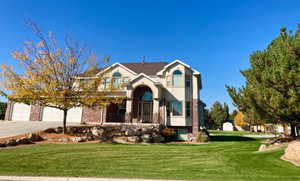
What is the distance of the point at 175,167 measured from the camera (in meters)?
7.79

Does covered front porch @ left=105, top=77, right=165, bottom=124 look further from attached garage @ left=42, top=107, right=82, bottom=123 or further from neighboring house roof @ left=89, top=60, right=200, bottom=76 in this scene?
attached garage @ left=42, top=107, right=82, bottom=123

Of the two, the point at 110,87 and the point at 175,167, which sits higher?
the point at 110,87

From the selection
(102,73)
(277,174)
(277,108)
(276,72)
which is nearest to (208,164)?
(277,174)

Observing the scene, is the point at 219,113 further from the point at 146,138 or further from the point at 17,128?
the point at 17,128

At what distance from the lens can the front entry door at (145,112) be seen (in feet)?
69.3

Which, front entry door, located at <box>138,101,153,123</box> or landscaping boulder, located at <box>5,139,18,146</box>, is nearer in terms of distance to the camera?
landscaping boulder, located at <box>5,139,18,146</box>

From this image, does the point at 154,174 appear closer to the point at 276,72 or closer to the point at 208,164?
the point at 208,164

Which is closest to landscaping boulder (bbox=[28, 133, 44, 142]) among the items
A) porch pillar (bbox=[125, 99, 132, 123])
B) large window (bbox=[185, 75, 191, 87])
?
porch pillar (bbox=[125, 99, 132, 123])

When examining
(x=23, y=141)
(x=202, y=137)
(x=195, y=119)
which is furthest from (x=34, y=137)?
(x=195, y=119)

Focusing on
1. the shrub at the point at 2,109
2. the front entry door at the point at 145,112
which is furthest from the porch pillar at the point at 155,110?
the shrub at the point at 2,109

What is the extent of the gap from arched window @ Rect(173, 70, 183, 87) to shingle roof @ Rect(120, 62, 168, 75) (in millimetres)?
3566

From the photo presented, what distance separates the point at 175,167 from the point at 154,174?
145 cm

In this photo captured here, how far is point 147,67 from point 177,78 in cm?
634

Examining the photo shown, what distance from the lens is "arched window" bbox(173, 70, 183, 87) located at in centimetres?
2102
